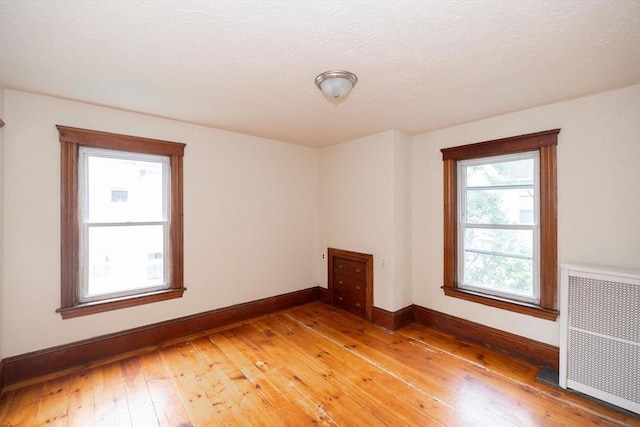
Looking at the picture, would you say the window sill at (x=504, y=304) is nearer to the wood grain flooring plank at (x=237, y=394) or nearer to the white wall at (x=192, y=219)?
the white wall at (x=192, y=219)

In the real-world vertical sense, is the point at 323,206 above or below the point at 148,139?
below

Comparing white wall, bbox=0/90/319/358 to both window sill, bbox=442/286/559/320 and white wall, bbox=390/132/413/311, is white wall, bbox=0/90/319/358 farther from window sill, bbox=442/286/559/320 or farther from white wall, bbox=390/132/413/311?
window sill, bbox=442/286/559/320

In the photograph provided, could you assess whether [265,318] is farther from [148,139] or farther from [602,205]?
[602,205]

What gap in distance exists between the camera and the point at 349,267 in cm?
404

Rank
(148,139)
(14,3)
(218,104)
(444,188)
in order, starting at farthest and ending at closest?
(444,188)
(148,139)
(218,104)
(14,3)

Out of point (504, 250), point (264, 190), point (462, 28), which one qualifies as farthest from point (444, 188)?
point (264, 190)

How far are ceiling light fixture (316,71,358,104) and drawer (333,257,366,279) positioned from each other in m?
2.42

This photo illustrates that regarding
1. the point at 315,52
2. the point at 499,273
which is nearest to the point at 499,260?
the point at 499,273

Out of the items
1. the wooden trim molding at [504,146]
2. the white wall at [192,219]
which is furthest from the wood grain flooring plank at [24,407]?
the wooden trim molding at [504,146]

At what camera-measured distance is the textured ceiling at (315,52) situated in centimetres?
140

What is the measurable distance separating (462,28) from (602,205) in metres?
2.08

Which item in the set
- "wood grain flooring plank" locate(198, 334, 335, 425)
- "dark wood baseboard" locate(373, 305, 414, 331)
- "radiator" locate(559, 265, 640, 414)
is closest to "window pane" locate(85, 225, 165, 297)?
"wood grain flooring plank" locate(198, 334, 335, 425)

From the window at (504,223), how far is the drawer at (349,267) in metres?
1.06

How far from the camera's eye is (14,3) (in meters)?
1.34
